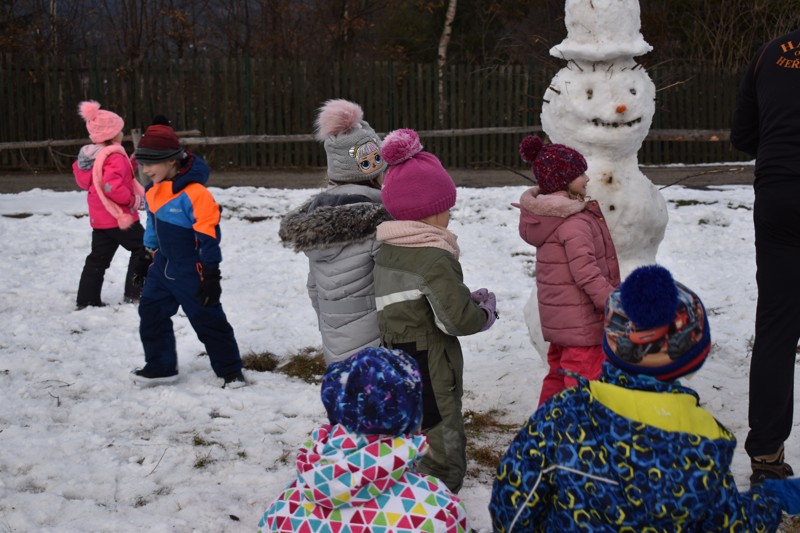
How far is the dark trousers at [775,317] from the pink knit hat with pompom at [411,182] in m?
1.21

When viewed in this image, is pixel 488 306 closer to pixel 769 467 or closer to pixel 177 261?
pixel 769 467

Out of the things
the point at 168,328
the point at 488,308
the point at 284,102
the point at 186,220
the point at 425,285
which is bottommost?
the point at 168,328

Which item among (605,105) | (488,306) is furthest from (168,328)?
(605,105)

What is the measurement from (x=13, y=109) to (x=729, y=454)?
649 inches

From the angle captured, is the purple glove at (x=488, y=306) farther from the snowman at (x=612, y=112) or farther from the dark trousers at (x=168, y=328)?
the dark trousers at (x=168, y=328)

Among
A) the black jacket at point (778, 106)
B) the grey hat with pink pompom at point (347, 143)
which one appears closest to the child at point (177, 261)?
the grey hat with pink pompom at point (347, 143)

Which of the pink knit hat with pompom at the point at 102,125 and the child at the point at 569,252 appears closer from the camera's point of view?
the child at the point at 569,252

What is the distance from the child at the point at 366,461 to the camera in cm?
218

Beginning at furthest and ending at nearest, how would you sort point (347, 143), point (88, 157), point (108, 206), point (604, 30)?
1. point (88, 157)
2. point (108, 206)
3. point (604, 30)
4. point (347, 143)

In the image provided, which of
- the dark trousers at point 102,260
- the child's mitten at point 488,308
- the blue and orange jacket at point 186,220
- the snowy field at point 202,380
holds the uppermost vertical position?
the blue and orange jacket at point 186,220

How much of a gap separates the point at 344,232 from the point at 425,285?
57 centimetres

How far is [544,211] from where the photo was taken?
385 cm

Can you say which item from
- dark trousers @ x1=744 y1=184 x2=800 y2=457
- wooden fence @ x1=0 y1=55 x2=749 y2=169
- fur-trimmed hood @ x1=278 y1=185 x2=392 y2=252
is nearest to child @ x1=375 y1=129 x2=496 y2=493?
fur-trimmed hood @ x1=278 y1=185 x2=392 y2=252

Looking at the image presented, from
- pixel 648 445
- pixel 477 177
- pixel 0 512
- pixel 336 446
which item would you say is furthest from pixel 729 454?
pixel 477 177
